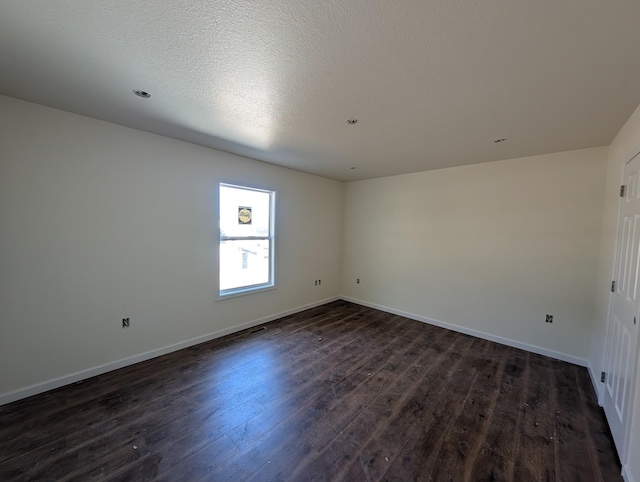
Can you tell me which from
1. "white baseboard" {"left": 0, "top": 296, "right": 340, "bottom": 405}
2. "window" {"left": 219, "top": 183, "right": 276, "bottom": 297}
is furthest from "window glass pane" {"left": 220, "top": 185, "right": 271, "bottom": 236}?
"white baseboard" {"left": 0, "top": 296, "right": 340, "bottom": 405}

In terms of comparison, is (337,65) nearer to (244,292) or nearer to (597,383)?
(244,292)

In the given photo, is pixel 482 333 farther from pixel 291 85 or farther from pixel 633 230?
pixel 291 85

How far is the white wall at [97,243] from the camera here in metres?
2.12

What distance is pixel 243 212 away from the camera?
12.2 feet

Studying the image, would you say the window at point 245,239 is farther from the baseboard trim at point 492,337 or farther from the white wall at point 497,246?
the baseboard trim at point 492,337

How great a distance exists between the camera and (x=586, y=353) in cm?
291

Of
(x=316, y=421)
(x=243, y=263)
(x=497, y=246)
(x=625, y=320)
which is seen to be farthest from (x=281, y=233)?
(x=625, y=320)

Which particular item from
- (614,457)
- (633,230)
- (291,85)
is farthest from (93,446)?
(633,230)

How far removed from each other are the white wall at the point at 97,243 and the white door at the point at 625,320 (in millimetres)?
3800

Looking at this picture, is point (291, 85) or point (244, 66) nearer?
point (244, 66)

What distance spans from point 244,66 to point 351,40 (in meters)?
0.67

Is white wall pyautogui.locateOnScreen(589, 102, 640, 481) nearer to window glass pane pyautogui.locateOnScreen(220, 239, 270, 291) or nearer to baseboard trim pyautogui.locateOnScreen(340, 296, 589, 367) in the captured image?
baseboard trim pyautogui.locateOnScreen(340, 296, 589, 367)

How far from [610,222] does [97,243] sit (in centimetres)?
507

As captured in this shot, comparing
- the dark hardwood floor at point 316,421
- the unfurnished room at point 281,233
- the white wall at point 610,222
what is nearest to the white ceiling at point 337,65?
the unfurnished room at point 281,233
